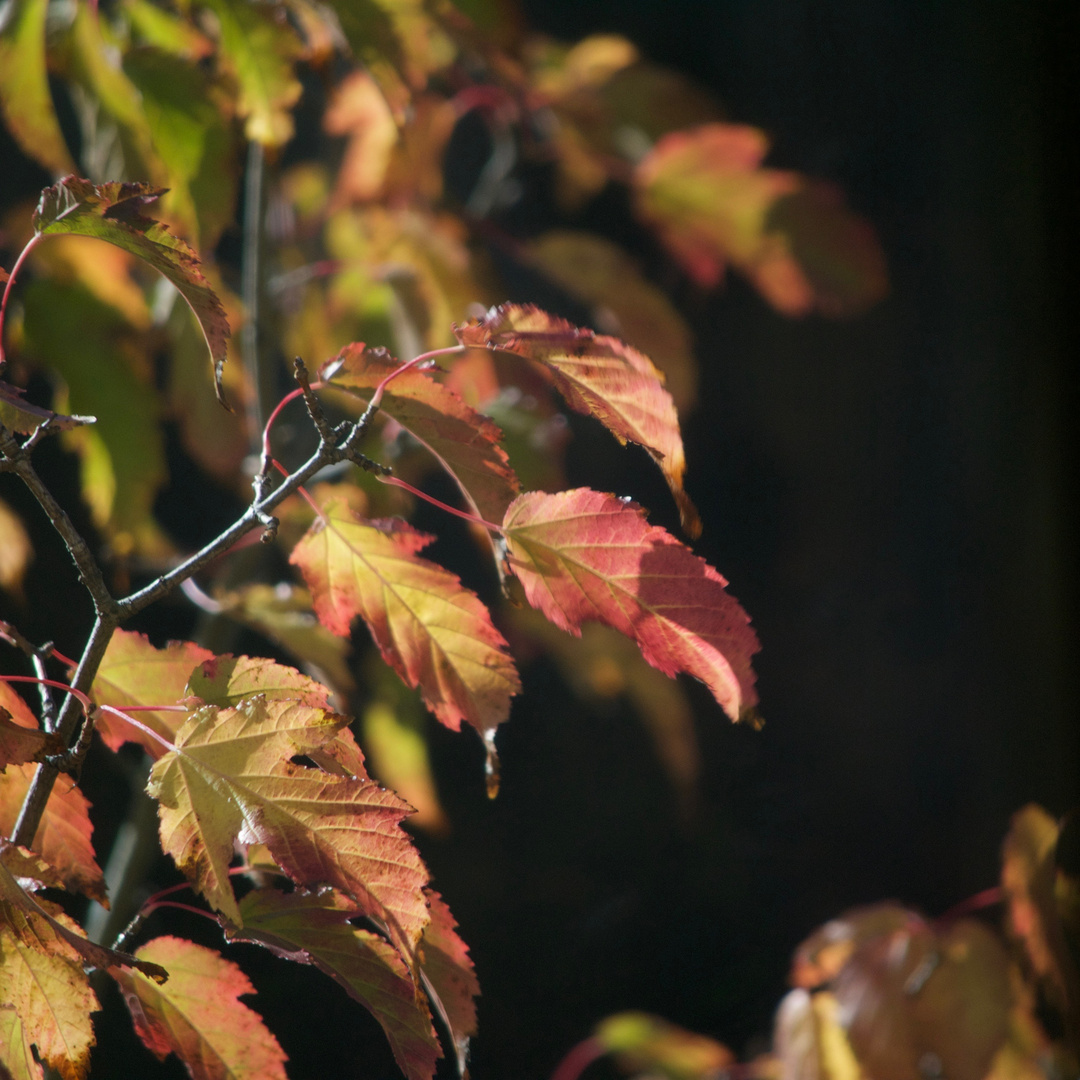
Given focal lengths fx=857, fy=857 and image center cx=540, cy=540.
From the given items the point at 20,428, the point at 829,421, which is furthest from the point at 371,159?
the point at 829,421

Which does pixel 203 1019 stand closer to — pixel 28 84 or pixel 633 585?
pixel 633 585

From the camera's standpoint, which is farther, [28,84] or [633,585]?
[28,84]

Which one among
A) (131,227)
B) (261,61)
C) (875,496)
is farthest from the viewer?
(875,496)

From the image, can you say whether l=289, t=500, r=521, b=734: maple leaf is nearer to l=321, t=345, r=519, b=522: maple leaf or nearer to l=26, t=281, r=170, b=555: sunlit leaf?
l=321, t=345, r=519, b=522: maple leaf

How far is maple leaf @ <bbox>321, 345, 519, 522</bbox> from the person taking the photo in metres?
0.26

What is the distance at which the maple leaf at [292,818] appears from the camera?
22cm

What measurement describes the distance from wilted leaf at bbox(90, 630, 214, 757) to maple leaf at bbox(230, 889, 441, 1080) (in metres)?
0.06

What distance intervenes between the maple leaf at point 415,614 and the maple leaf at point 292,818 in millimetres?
55

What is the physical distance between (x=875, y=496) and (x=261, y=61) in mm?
754

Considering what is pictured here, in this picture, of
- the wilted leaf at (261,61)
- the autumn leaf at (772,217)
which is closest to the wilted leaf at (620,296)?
the autumn leaf at (772,217)

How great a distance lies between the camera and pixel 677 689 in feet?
2.38

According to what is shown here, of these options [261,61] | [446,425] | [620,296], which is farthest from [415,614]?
[620,296]

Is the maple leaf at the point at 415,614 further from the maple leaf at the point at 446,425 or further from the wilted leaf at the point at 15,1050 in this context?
the wilted leaf at the point at 15,1050

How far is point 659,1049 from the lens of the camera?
625 mm
